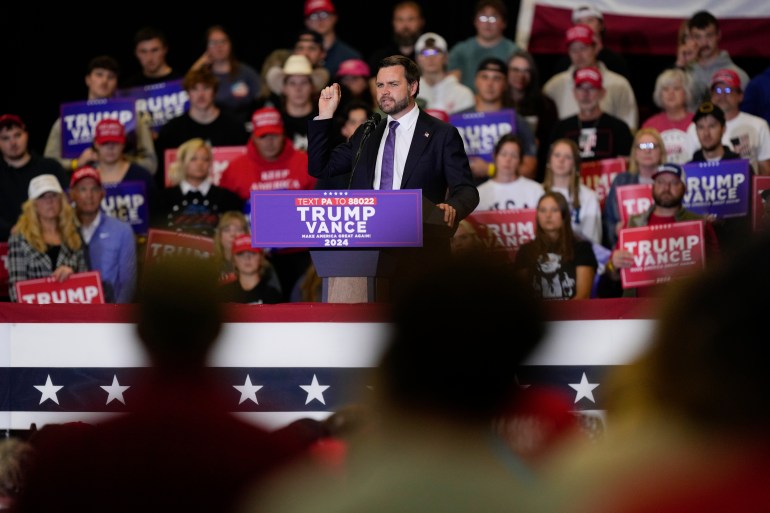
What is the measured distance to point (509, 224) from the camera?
8.20 meters

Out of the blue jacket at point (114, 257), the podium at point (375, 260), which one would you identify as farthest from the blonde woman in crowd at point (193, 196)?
the podium at point (375, 260)

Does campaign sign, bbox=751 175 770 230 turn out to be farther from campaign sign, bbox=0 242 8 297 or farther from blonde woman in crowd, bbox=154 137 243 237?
campaign sign, bbox=0 242 8 297

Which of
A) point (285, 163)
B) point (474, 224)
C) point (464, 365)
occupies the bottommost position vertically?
point (464, 365)

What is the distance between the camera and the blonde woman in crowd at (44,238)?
8.05 metres

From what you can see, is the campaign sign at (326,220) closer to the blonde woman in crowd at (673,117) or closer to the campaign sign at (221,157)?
the campaign sign at (221,157)

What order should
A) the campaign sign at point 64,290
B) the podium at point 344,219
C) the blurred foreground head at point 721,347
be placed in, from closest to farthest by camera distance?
the blurred foreground head at point 721,347 → the podium at point 344,219 → the campaign sign at point 64,290

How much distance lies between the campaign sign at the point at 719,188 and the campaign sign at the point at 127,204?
3751 millimetres

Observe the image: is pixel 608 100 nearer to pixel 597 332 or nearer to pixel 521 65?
pixel 521 65

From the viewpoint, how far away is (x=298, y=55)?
9805 mm

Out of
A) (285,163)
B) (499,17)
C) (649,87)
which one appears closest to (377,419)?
(285,163)

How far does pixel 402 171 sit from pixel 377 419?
380 centimetres

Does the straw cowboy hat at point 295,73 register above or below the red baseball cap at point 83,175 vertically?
above

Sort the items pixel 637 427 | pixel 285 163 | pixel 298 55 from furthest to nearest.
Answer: pixel 298 55
pixel 285 163
pixel 637 427

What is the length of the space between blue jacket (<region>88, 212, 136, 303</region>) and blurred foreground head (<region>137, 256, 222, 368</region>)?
5.73 m
